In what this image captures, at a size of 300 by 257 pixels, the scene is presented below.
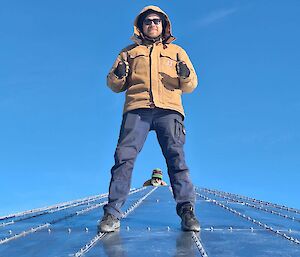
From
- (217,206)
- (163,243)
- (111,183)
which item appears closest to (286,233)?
(163,243)

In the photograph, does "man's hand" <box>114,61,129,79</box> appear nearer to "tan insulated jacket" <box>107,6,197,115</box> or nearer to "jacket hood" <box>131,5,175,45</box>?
"tan insulated jacket" <box>107,6,197,115</box>

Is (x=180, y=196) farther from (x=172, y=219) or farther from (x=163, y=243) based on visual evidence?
(x=163, y=243)

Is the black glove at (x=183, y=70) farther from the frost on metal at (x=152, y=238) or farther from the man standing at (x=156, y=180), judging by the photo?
the man standing at (x=156, y=180)

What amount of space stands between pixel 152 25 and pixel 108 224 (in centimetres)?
212

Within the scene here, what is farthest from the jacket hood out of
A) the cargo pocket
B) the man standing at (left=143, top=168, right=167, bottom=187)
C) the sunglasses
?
the man standing at (left=143, top=168, right=167, bottom=187)

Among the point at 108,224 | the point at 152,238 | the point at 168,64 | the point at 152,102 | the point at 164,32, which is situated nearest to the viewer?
the point at 152,238

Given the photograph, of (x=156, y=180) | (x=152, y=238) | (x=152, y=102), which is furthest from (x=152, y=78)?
(x=156, y=180)

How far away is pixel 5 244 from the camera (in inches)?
133

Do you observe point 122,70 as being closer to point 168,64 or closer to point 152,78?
point 152,78

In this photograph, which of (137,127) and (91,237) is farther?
(137,127)

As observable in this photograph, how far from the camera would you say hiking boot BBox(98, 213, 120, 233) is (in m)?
3.68

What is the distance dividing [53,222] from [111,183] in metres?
1.11

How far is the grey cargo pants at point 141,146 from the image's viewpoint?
398 cm

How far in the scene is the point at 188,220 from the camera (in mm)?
3773
